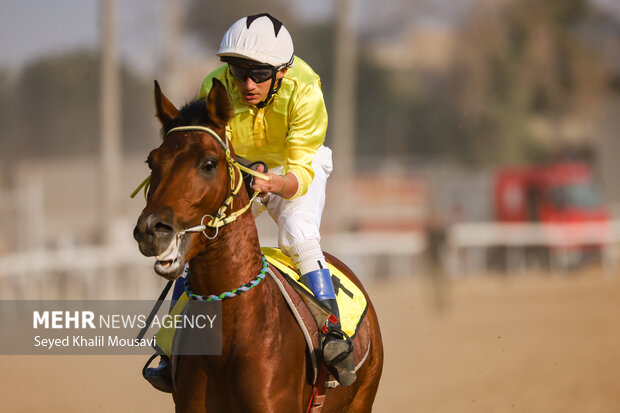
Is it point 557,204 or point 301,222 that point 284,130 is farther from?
point 557,204

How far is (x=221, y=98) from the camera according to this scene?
362 cm

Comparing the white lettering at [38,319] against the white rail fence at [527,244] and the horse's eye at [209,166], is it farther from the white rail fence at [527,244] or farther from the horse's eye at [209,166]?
the white rail fence at [527,244]

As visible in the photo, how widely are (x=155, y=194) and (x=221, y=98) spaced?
55 cm

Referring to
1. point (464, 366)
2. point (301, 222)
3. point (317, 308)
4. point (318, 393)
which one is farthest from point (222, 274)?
point (464, 366)

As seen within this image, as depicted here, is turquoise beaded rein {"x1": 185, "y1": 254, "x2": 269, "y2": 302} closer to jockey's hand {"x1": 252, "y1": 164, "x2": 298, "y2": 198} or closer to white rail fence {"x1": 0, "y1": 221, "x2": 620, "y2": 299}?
jockey's hand {"x1": 252, "y1": 164, "x2": 298, "y2": 198}

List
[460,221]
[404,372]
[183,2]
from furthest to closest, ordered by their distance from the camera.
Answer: [460,221], [183,2], [404,372]

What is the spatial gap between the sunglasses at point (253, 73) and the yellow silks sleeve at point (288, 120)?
0.18 metres

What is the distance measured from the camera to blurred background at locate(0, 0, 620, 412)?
35.7ft

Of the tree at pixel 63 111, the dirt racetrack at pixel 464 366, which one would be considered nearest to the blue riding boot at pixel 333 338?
the dirt racetrack at pixel 464 366

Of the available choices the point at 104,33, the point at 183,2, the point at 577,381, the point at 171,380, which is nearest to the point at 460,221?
the point at 183,2

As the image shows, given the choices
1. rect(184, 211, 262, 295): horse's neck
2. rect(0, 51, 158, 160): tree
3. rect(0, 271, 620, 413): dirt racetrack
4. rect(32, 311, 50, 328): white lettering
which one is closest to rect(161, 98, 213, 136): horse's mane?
rect(184, 211, 262, 295): horse's neck

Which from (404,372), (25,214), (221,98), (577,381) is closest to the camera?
(221,98)

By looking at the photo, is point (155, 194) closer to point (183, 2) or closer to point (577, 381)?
point (577, 381)

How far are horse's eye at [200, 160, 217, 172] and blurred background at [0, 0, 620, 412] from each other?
Answer: 2.31 ft
